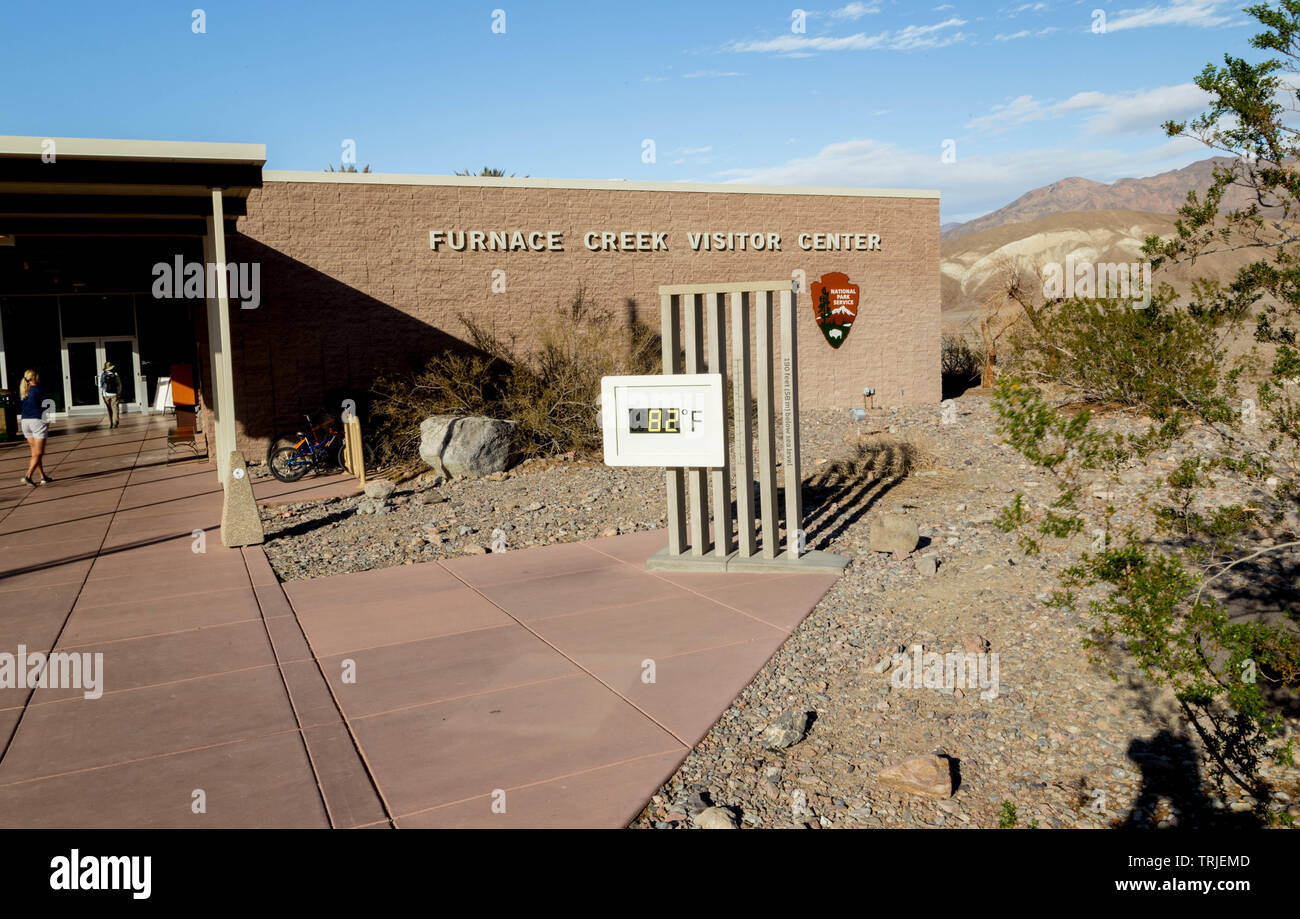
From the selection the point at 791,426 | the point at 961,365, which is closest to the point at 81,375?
the point at 791,426

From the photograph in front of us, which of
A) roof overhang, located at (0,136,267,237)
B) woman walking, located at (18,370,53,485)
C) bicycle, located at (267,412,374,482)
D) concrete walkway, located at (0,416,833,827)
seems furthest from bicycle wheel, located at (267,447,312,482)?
concrete walkway, located at (0,416,833,827)

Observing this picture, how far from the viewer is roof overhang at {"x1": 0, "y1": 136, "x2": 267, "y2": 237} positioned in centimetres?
1053

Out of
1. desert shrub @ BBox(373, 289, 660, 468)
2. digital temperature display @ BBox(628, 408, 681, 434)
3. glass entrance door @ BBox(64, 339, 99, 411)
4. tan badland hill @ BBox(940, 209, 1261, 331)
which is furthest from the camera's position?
tan badland hill @ BBox(940, 209, 1261, 331)

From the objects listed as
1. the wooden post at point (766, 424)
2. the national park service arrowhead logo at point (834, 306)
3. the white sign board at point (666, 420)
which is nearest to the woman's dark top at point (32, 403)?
the white sign board at point (666, 420)

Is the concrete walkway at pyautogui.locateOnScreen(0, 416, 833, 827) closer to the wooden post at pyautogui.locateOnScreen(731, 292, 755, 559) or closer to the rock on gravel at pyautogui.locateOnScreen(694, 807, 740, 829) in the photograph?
the rock on gravel at pyautogui.locateOnScreen(694, 807, 740, 829)

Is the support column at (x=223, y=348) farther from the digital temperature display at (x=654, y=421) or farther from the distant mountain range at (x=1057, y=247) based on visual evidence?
the distant mountain range at (x=1057, y=247)

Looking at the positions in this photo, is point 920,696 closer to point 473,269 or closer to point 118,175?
point 118,175

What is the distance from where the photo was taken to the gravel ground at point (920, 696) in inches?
183

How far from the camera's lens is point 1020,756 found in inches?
200

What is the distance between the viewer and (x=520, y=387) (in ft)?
53.6

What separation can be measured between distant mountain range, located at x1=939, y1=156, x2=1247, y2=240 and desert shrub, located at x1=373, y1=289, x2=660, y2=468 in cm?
14930

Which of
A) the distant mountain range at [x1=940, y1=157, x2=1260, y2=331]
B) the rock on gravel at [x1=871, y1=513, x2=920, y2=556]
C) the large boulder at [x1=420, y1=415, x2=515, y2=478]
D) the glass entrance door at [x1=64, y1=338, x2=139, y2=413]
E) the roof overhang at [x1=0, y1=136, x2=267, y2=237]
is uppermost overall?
the distant mountain range at [x1=940, y1=157, x2=1260, y2=331]

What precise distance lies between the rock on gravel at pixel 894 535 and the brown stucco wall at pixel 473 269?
36.2 feet
